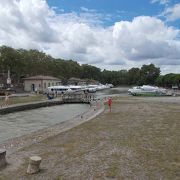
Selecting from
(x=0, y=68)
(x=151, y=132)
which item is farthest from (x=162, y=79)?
(x=151, y=132)

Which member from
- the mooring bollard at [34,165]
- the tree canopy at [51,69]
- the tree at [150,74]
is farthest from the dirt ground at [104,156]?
the tree at [150,74]

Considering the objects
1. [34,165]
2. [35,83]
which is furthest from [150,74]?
[34,165]

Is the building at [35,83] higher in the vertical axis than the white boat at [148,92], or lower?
higher

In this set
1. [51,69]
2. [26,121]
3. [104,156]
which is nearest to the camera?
Answer: [104,156]

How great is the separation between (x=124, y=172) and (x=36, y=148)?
15.5 feet

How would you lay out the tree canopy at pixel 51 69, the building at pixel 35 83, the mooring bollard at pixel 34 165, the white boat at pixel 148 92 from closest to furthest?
the mooring bollard at pixel 34 165 < the white boat at pixel 148 92 < the tree canopy at pixel 51 69 < the building at pixel 35 83

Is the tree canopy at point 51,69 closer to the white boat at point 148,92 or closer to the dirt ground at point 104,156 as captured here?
the white boat at point 148,92

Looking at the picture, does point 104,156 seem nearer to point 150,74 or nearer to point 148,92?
point 148,92

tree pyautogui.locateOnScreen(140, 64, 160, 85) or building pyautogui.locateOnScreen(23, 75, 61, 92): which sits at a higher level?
tree pyautogui.locateOnScreen(140, 64, 160, 85)

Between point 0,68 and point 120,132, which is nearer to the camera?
point 120,132

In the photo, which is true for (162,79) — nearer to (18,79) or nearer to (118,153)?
(18,79)

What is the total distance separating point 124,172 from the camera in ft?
28.0

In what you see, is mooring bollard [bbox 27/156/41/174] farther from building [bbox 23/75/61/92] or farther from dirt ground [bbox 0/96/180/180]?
building [bbox 23/75/61/92]

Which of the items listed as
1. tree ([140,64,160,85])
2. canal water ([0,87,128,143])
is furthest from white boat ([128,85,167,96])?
tree ([140,64,160,85])
